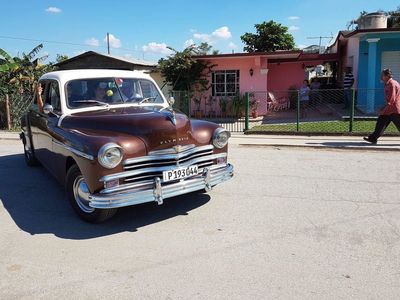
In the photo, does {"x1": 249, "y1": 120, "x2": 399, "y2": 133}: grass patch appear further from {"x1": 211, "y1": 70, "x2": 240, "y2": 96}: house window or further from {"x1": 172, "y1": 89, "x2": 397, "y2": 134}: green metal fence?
{"x1": 211, "y1": 70, "x2": 240, "y2": 96}: house window

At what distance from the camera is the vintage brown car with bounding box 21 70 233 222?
14.6 ft

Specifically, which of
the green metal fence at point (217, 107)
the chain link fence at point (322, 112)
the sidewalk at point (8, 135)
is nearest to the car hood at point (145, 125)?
the chain link fence at point (322, 112)

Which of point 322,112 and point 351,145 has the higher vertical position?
point 322,112

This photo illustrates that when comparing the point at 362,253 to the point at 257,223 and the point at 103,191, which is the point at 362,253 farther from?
the point at 103,191

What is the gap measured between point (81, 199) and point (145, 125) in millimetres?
1206

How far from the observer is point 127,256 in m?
4.00

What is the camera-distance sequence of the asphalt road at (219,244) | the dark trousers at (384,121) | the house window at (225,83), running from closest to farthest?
the asphalt road at (219,244) < the dark trousers at (384,121) < the house window at (225,83)

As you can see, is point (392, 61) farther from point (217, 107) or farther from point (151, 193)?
point (151, 193)

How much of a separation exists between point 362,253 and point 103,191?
8.92 ft

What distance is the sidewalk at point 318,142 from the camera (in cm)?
988

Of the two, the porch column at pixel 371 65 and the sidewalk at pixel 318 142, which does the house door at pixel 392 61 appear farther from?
the sidewalk at pixel 318 142

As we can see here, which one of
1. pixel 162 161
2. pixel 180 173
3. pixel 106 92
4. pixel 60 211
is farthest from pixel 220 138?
pixel 60 211

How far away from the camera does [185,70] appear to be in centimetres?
1823

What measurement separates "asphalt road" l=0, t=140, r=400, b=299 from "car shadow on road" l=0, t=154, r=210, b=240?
0.05 feet
